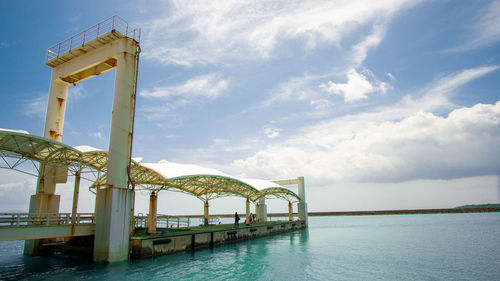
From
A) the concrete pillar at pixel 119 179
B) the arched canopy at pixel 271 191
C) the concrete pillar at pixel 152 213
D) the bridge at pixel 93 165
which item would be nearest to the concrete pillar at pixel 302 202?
the arched canopy at pixel 271 191

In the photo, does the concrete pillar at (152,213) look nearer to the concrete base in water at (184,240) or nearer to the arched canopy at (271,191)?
the concrete base in water at (184,240)

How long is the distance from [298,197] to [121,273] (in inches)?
1711

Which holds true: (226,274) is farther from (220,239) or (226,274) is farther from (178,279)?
(220,239)

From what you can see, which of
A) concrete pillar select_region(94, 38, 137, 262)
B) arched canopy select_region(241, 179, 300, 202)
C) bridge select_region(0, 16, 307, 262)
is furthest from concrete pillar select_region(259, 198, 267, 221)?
concrete pillar select_region(94, 38, 137, 262)

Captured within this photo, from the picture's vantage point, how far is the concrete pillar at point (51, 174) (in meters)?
22.9

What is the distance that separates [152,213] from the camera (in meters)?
24.8

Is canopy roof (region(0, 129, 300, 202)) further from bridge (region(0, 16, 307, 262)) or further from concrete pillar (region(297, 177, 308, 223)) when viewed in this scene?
concrete pillar (region(297, 177, 308, 223))

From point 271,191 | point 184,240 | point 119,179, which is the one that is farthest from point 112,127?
point 271,191

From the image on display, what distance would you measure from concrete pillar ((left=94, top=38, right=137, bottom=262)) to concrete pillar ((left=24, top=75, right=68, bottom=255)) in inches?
278

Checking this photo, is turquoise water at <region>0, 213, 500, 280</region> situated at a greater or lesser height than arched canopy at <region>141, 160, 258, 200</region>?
lesser

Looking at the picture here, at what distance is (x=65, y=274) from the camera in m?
16.4

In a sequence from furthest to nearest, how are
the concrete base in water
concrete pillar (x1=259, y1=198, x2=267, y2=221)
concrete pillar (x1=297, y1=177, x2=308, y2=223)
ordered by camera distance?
concrete pillar (x1=297, y1=177, x2=308, y2=223) → concrete pillar (x1=259, y1=198, x2=267, y2=221) → the concrete base in water

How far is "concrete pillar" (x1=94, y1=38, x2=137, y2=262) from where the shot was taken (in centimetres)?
1902

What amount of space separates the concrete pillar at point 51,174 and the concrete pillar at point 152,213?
25.1 ft
